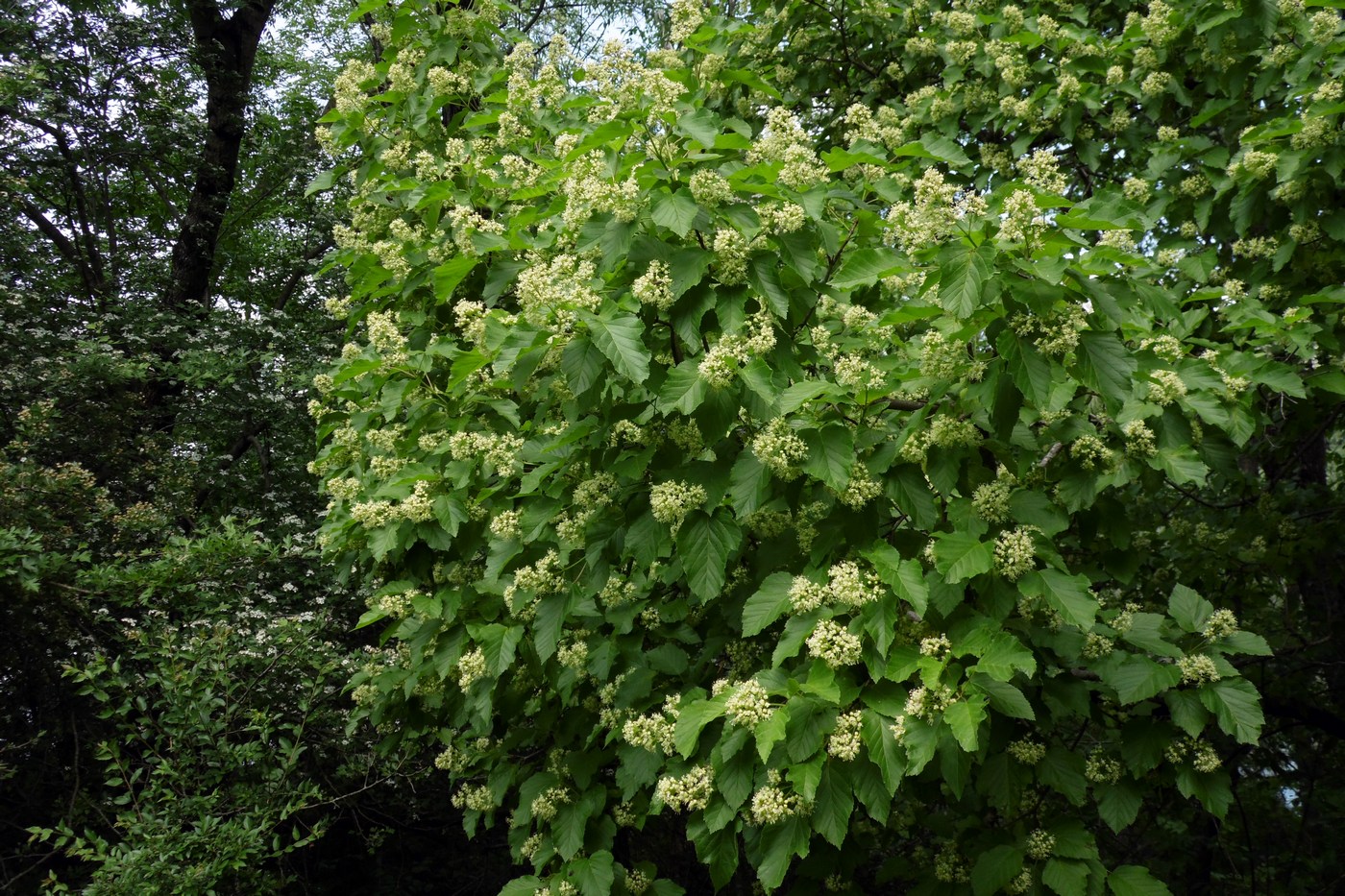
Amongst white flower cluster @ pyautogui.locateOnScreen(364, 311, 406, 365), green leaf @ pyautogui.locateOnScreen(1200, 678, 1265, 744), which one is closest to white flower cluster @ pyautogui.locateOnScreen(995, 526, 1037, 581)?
green leaf @ pyautogui.locateOnScreen(1200, 678, 1265, 744)

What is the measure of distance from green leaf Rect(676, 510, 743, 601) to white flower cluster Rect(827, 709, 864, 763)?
1.93 ft

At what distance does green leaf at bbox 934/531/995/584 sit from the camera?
2.62 m

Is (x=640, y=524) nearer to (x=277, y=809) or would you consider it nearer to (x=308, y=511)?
(x=277, y=809)

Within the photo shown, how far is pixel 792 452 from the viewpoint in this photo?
277cm

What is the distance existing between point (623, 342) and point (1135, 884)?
2.42 meters

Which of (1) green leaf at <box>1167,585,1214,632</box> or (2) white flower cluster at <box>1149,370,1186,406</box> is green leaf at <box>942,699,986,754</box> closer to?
(1) green leaf at <box>1167,585,1214,632</box>

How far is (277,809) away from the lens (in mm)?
5699

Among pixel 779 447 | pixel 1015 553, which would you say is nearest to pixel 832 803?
pixel 1015 553

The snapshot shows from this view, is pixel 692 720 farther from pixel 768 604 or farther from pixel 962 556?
pixel 962 556

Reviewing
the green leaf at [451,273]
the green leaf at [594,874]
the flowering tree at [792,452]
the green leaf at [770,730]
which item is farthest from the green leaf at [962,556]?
the green leaf at [451,273]

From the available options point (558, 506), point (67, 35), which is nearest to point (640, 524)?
point (558, 506)

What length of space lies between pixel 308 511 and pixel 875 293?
259 inches

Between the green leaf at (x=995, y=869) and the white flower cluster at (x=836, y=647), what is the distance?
3.27 ft

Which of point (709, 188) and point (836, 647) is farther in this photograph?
point (709, 188)
